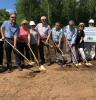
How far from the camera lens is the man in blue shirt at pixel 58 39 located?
54.2 feet

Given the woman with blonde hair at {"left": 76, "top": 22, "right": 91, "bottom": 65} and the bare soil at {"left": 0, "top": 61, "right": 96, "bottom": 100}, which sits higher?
the woman with blonde hair at {"left": 76, "top": 22, "right": 91, "bottom": 65}

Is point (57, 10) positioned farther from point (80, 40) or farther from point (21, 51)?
point (21, 51)

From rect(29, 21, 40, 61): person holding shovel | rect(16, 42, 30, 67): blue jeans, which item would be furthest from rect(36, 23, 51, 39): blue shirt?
rect(16, 42, 30, 67): blue jeans

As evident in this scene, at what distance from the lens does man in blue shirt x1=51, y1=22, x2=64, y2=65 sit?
16516 millimetres

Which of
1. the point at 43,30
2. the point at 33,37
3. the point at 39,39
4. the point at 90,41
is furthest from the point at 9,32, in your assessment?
the point at 90,41

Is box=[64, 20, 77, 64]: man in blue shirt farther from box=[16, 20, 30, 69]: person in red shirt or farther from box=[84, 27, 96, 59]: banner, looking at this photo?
box=[84, 27, 96, 59]: banner

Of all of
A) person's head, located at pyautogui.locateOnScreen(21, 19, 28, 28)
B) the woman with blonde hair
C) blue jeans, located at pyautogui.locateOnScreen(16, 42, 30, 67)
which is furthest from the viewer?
the woman with blonde hair

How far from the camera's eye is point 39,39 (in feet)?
53.4

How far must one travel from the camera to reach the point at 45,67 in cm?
1580

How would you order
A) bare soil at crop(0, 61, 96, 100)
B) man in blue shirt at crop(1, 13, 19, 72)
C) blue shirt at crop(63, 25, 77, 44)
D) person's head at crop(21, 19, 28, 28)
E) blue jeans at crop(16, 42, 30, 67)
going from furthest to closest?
blue shirt at crop(63, 25, 77, 44) < person's head at crop(21, 19, 28, 28) < blue jeans at crop(16, 42, 30, 67) < man in blue shirt at crop(1, 13, 19, 72) < bare soil at crop(0, 61, 96, 100)

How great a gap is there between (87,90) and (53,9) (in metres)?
45.9

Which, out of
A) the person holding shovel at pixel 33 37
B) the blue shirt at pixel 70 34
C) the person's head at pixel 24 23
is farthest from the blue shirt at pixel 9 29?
the blue shirt at pixel 70 34

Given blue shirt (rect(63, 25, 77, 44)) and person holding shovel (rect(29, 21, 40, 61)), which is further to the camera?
blue shirt (rect(63, 25, 77, 44))

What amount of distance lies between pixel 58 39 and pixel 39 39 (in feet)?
2.61
